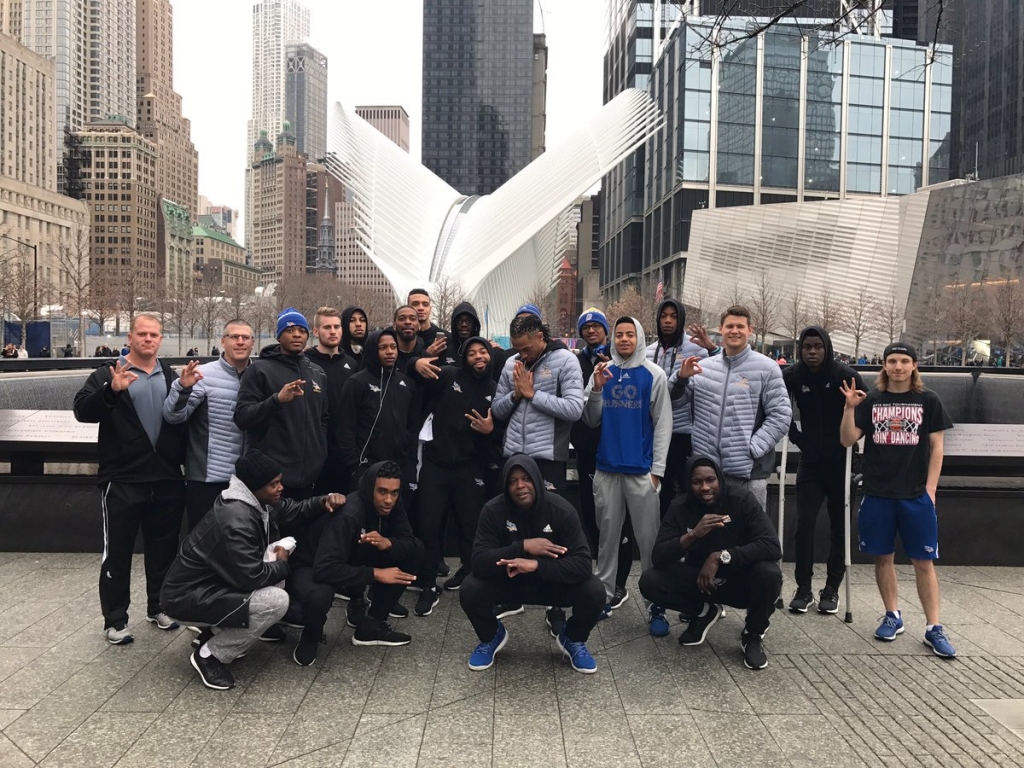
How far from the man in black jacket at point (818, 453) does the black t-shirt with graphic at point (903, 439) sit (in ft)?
1.14

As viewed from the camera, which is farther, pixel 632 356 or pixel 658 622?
pixel 632 356

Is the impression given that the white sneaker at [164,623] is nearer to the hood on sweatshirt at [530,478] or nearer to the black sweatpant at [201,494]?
the black sweatpant at [201,494]

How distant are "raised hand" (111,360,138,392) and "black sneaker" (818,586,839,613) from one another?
194 inches

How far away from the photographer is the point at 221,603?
4336mm

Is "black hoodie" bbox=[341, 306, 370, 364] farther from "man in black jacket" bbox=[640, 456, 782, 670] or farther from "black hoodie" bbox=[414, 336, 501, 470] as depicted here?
"man in black jacket" bbox=[640, 456, 782, 670]

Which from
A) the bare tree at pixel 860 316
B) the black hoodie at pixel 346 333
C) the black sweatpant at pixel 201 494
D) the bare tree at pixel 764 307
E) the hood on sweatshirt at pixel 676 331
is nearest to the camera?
the black sweatpant at pixel 201 494

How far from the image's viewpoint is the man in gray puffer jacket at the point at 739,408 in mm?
5324

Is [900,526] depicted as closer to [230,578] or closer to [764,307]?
[230,578]

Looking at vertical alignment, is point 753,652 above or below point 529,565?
below

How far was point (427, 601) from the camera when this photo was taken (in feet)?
18.6

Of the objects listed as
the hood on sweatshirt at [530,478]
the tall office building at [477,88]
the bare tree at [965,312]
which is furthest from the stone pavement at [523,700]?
the tall office building at [477,88]

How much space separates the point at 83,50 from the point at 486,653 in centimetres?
19504

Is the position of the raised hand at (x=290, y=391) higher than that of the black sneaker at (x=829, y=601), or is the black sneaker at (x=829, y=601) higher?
the raised hand at (x=290, y=391)

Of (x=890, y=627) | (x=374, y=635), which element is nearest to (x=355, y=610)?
(x=374, y=635)
